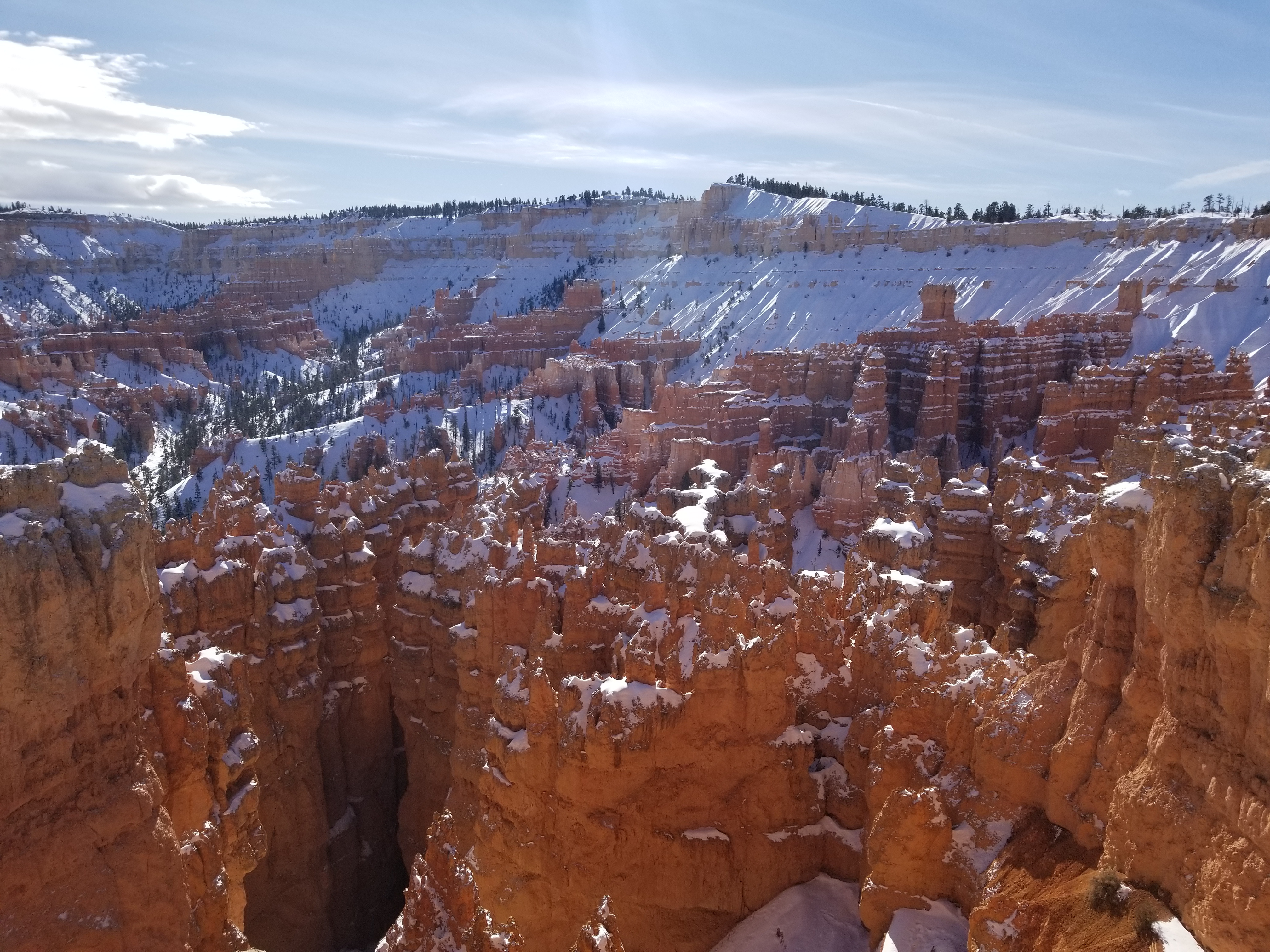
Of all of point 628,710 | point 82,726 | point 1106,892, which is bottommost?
point 628,710

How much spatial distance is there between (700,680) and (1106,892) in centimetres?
440

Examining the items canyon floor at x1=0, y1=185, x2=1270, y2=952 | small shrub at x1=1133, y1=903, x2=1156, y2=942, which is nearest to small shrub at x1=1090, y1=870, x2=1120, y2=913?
canyon floor at x1=0, y1=185, x2=1270, y2=952

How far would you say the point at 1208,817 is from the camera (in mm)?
5160

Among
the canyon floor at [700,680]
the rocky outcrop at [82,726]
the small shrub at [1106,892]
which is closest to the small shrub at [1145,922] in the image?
the canyon floor at [700,680]

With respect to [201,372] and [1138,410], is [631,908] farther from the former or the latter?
[201,372]

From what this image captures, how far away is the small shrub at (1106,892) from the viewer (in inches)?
220

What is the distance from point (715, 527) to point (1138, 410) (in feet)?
59.4

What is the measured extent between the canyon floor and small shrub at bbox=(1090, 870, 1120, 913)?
20 mm

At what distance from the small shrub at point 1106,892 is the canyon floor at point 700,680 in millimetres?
20

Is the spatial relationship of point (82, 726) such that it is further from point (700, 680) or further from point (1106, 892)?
point (1106, 892)

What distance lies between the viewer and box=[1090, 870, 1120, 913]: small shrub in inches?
220

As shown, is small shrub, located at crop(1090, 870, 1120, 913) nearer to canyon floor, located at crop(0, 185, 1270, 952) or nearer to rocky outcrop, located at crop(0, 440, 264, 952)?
canyon floor, located at crop(0, 185, 1270, 952)

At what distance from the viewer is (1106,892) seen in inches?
222

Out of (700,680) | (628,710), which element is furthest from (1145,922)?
(628,710)
